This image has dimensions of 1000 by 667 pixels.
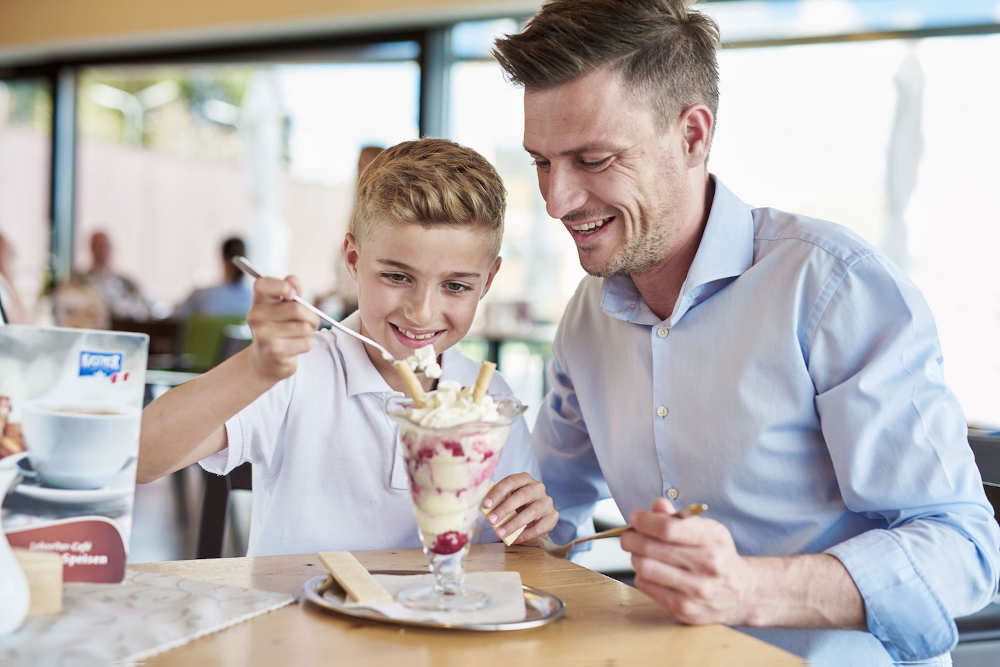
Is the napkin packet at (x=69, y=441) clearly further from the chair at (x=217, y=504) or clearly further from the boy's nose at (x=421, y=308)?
the chair at (x=217, y=504)

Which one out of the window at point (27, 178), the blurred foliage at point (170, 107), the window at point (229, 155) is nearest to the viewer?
the window at point (229, 155)

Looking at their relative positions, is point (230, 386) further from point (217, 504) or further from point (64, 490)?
point (217, 504)

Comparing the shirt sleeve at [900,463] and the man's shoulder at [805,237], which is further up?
the man's shoulder at [805,237]

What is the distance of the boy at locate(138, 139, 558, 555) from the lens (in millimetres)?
1642

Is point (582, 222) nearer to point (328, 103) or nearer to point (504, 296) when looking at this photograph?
point (504, 296)

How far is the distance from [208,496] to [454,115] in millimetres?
5664

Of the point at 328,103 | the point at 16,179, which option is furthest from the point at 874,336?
the point at 16,179

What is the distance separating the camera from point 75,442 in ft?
3.37

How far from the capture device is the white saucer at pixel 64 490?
3.35 ft

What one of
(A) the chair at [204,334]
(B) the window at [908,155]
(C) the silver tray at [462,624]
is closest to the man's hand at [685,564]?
(C) the silver tray at [462,624]

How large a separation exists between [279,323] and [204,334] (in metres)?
4.97

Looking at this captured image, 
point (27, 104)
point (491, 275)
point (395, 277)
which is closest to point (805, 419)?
point (491, 275)

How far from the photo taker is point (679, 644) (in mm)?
1000

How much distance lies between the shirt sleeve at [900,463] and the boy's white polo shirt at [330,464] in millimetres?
567
